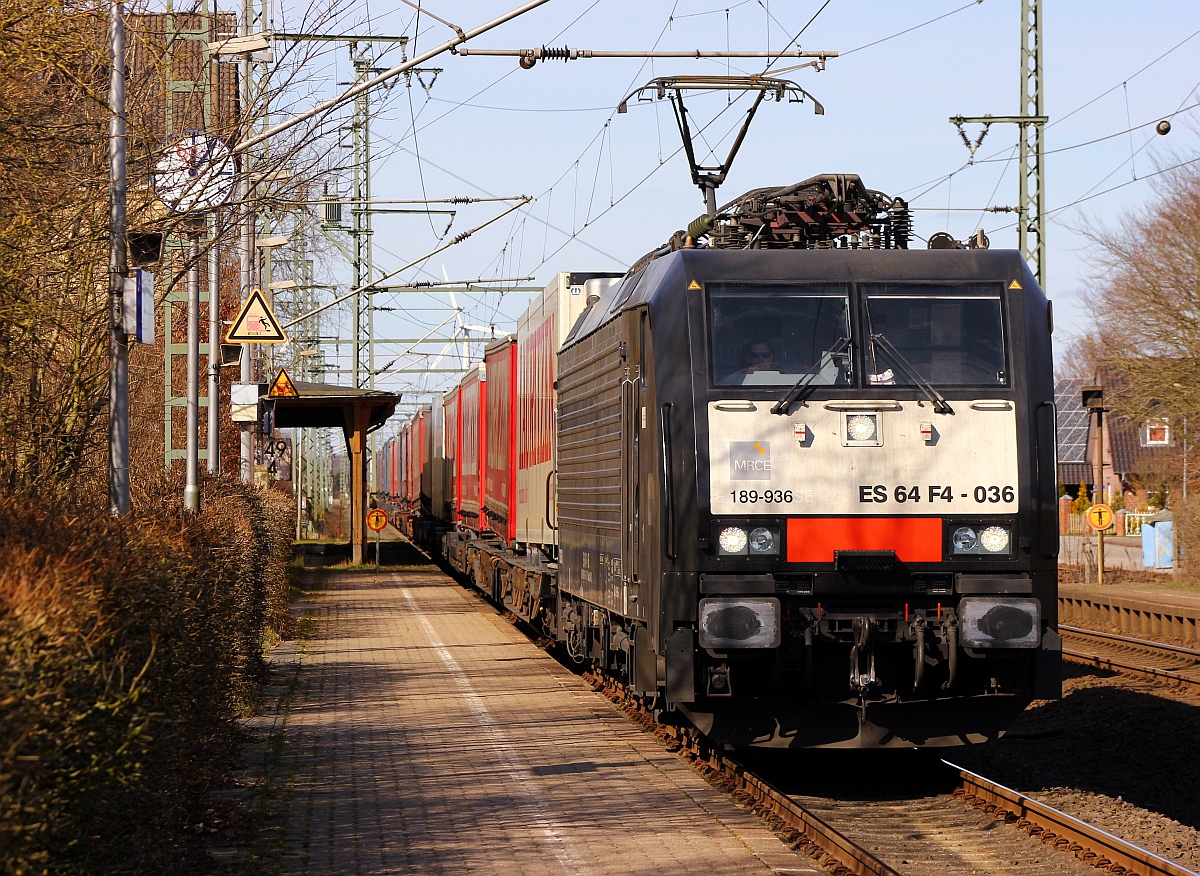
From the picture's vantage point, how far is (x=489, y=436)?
2189 cm

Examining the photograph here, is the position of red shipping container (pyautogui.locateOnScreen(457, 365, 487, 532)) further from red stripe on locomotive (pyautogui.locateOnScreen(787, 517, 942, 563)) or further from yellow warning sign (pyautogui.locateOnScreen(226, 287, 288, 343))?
red stripe on locomotive (pyautogui.locateOnScreen(787, 517, 942, 563))

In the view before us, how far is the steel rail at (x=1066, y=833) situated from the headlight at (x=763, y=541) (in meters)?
2.00

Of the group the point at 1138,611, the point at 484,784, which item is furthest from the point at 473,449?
the point at 484,784

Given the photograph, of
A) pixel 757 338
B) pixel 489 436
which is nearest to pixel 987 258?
pixel 757 338

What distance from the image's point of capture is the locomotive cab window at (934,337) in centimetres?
887

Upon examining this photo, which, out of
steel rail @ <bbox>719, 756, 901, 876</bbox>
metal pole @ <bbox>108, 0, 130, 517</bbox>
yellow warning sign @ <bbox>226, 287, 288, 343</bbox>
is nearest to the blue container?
yellow warning sign @ <bbox>226, 287, 288, 343</bbox>

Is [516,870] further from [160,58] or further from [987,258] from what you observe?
[160,58]

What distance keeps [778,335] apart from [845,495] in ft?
3.52

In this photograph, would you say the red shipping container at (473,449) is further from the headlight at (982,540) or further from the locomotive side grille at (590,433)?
the headlight at (982,540)

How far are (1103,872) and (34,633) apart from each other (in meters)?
5.33

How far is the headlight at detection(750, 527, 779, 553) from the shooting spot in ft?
27.9

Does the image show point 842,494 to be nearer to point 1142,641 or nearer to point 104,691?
point 104,691

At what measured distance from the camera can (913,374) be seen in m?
8.86

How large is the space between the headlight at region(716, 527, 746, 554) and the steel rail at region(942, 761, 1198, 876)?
2.13 m
